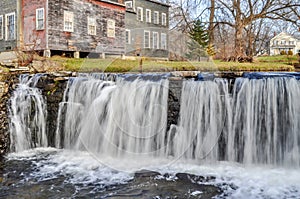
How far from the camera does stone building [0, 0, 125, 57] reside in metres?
14.7

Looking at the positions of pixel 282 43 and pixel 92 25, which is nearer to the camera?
pixel 92 25

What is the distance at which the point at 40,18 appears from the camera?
1491 cm

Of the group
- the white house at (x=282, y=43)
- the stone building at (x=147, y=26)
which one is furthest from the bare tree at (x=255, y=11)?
the white house at (x=282, y=43)

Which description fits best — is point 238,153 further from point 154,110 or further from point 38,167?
point 38,167

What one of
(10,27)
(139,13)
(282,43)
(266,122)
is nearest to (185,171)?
(266,122)

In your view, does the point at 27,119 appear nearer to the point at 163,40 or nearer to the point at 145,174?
the point at 145,174

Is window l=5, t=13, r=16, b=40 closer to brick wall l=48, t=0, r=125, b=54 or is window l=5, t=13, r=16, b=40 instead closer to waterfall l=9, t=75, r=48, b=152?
brick wall l=48, t=0, r=125, b=54

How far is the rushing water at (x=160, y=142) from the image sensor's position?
4.83 metres

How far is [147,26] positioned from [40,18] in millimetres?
11581

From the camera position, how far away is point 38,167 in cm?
586

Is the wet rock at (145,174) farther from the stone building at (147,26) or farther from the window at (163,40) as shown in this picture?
the window at (163,40)

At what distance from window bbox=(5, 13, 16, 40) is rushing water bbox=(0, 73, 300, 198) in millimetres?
9858

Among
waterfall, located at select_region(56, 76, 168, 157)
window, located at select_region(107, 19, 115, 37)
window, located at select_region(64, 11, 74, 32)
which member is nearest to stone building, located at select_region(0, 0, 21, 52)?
window, located at select_region(64, 11, 74, 32)

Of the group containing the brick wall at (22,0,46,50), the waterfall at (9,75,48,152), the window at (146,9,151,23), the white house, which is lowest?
the waterfall at (9,75,48,152)
